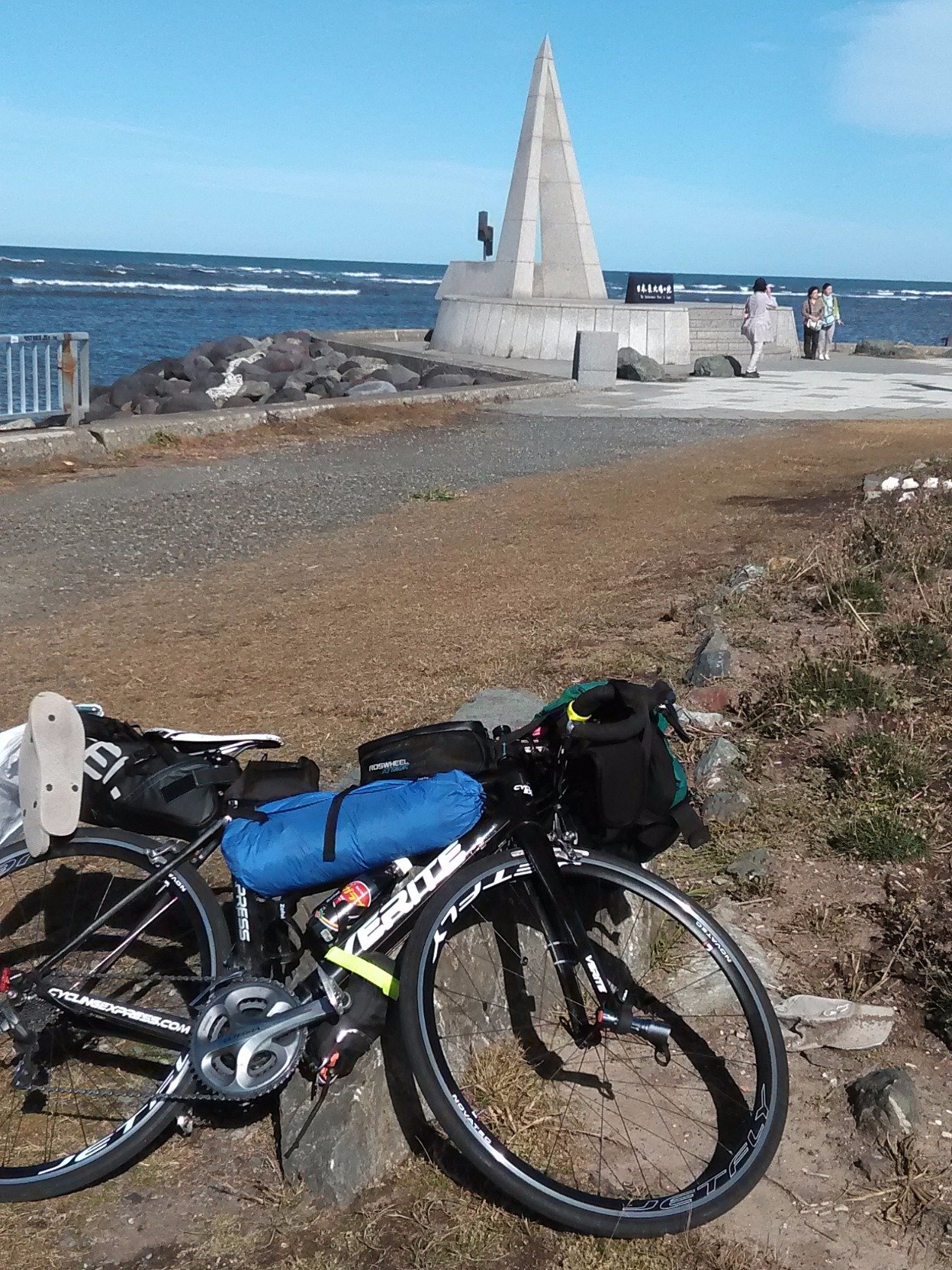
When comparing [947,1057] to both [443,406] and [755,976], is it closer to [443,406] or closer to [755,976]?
[755,976]

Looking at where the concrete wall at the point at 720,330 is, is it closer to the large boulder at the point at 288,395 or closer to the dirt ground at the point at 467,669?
the large boulder at the point at 288,395

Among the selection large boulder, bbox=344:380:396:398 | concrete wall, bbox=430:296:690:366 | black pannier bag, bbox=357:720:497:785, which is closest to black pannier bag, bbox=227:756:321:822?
black pannier bag, bbox=357:720:497:785

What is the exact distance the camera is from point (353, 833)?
2.72 metres

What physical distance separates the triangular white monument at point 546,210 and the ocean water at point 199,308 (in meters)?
10.2

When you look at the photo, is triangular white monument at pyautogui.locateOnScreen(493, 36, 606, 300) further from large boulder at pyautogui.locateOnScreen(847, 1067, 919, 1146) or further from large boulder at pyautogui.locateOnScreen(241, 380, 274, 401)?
large boulder at pyautogui.locateOnScreen(847, 1067, 919, 1146)

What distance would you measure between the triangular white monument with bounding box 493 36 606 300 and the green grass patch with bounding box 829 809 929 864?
2559 centimetres

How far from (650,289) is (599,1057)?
25.8 metres

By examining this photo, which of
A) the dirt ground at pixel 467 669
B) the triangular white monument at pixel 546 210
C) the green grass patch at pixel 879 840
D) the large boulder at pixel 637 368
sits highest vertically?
the triangular white monument at pixel 546 210

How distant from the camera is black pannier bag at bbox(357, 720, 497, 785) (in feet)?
9.18

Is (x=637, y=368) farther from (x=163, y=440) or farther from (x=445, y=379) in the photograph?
(x=163, y=440)

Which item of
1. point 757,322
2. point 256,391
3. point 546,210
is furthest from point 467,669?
point 546,210

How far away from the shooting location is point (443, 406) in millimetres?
17625

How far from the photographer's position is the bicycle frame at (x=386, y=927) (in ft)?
8.77

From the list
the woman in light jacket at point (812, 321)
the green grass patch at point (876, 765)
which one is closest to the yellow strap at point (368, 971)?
the green grass patch at point (876, 765)
